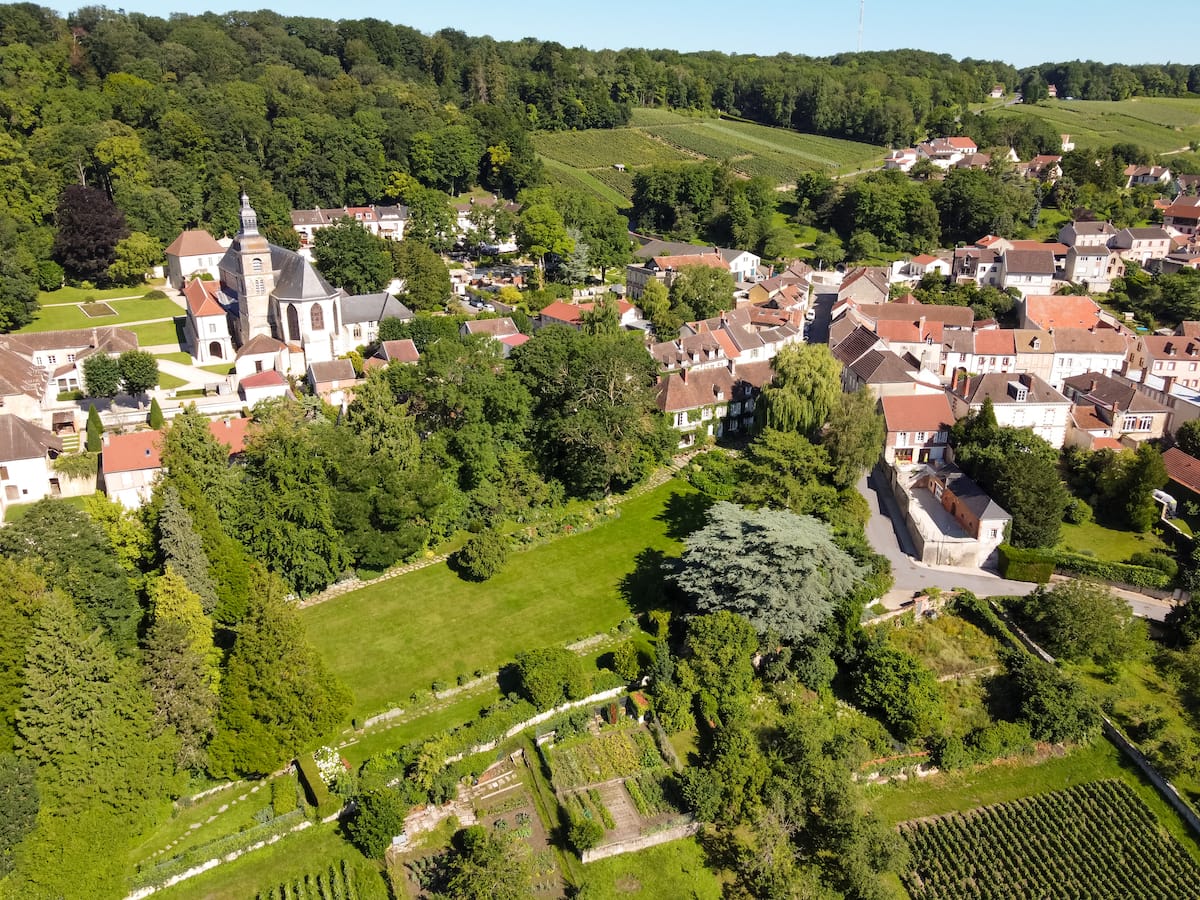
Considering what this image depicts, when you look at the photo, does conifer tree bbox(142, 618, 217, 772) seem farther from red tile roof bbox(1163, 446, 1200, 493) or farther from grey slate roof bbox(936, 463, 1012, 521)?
red tile roof bbox(1163, 446, 1200, 493)

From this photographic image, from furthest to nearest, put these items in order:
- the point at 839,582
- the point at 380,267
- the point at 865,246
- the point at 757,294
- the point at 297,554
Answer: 1. the point at 865,246
2. the point at 757,294
3. the point at 380,267
4. the point at 297,554
5. the point at 839,582

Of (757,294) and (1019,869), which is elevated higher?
(757,294)

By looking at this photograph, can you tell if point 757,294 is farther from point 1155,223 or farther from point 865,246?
point 1155,223

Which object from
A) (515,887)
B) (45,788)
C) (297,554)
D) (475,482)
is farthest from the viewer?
(475,482)

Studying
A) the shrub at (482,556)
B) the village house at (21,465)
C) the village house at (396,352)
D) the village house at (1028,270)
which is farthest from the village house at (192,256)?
the village house at (1028,270)

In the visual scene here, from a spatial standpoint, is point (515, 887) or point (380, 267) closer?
point (515, 887)

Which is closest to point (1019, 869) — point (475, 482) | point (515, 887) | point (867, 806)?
point (867, 806)

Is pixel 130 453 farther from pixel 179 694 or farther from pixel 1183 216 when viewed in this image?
pixel 1183 216

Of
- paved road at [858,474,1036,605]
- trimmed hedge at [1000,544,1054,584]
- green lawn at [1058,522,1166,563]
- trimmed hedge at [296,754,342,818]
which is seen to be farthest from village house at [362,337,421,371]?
green lawn at [1058,522,1166,563]
